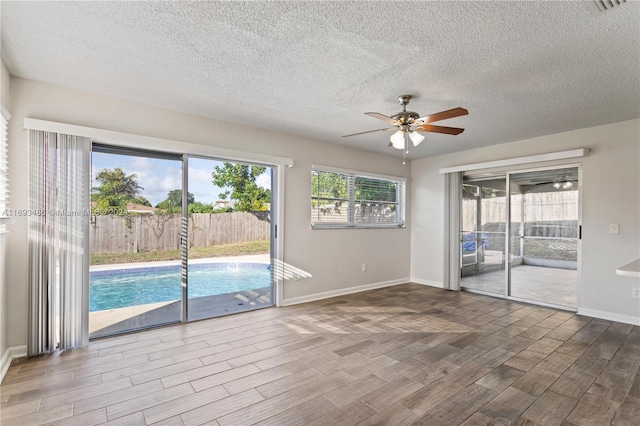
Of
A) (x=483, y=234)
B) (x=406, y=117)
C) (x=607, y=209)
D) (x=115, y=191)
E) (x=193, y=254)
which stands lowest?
(x=193, y=254)

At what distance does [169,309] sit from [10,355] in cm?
135

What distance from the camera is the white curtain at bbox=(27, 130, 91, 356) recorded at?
2.85m

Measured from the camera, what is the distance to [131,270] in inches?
137

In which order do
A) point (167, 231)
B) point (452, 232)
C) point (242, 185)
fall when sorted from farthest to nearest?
point (452, 232)
point (242, 185)
point (167, 231)

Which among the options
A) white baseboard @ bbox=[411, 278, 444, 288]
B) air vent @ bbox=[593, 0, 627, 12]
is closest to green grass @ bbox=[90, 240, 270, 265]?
white baseboard @ bbox=[411, 278, 444, 288]

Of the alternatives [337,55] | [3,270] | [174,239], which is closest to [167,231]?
[174,239]

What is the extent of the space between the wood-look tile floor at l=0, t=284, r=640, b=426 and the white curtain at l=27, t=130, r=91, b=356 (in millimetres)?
240

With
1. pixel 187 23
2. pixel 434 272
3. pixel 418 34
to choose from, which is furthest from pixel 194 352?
pixel 434 272

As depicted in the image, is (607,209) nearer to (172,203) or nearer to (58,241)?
(172,203)

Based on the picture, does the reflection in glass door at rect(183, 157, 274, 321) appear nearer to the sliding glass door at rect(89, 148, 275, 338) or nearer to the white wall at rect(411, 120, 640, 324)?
the sliding glass door at rect(89, 148, 275, 338)

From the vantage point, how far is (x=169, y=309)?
3.72 meters

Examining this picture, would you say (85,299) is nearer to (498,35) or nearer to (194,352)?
Result: (194,352)

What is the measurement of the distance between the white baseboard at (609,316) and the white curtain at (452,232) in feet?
5.77

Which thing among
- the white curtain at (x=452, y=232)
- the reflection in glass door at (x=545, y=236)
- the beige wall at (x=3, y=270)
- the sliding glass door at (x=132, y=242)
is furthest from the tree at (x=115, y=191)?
the reflection in glass door at (x=545, y=236)
